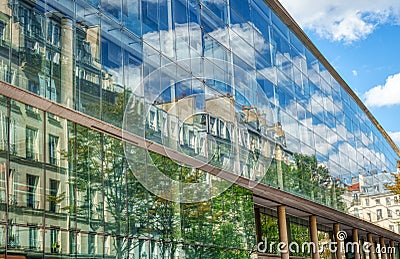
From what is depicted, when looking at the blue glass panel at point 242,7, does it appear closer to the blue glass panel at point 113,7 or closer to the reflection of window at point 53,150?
the blue glass panel at point 113,7

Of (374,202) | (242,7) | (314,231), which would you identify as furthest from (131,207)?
(374,202)

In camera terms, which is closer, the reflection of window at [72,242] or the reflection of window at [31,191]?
the reflection of window at [31,191]

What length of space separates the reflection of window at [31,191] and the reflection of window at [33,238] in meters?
0.53

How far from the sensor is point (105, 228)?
1666 cm

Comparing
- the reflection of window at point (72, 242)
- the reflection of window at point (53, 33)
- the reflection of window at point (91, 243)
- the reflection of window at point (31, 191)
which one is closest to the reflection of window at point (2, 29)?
the reflection of window at point (53, 33)

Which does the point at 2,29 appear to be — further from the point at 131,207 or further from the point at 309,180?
the point at 309,180

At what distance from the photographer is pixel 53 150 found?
1516cm

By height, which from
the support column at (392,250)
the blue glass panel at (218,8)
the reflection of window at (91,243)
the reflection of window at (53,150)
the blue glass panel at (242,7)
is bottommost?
the support column at (392,250)

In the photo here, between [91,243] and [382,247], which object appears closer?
[91,243]

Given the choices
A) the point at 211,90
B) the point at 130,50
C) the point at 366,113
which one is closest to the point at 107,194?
the point at 130,50

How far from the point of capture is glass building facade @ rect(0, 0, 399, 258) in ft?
47.5

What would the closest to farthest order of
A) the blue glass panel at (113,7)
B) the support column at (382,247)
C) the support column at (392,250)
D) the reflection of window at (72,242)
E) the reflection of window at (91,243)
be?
1. the reflection of window at (72,242)
2. the reflection of window at (91,243)
3. the blue glass panel at (113,7)
4. the support column at (382,247)
5. the support column at (392,250)

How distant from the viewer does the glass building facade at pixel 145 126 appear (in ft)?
47.5

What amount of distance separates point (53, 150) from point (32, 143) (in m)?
0.75
